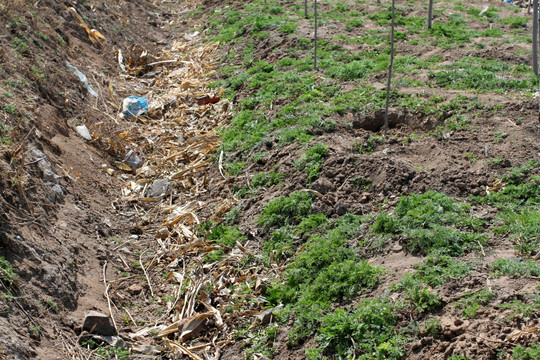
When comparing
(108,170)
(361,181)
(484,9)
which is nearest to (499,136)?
(361,181)

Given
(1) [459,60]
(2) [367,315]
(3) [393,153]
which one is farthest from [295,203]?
(1) [459,60]

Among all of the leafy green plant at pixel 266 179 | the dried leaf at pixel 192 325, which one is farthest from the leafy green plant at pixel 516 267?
the leafy green plant at pixel 266 179

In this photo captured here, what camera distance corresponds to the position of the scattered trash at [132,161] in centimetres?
845

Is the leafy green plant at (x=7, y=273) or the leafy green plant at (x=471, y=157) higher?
the leafy green plant at (x=471, y=157)

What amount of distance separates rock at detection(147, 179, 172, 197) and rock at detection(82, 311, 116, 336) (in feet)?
9.39

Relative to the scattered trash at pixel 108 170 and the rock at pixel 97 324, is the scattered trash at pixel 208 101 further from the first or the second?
the rock at pixel 97 324

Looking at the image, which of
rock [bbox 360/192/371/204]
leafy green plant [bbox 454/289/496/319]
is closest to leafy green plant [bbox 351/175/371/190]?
rock [bbox 360/192/371/204]

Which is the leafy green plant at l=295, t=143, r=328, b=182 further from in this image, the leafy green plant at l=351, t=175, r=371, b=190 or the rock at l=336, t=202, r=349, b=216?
the rock at l=336, t=202, r=349, b=216

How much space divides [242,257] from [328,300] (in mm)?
1394

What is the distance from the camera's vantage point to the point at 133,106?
983 centimetres

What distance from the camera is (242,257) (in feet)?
20.0

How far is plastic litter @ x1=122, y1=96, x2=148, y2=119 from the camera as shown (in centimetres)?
970

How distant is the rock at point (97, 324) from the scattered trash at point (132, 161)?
12.0ft

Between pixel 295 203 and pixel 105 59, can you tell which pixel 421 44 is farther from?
pixel 105 59
